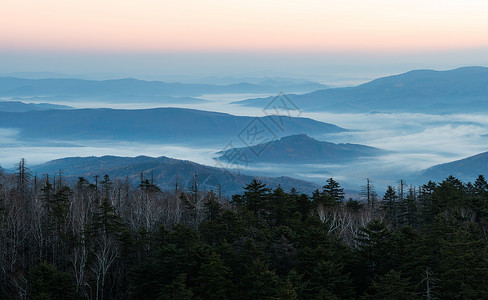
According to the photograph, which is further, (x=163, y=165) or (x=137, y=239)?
(x=163, y=165)

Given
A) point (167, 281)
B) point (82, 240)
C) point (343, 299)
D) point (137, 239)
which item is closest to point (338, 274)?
point (343, 299)

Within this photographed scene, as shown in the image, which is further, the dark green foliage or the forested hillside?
the dark green foliage

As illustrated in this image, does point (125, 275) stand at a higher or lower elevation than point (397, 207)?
lower

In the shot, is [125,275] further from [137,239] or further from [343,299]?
[343,299]

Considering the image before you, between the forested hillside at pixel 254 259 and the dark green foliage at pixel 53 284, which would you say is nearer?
the forested hillside at pixel 254 259

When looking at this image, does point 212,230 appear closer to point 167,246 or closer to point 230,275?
point 167,246

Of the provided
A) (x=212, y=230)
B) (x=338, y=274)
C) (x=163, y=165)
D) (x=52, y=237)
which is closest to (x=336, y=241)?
(x=338, y=274)

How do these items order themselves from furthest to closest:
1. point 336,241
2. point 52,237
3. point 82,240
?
point 52,237 → point 82,240 → point 336,241

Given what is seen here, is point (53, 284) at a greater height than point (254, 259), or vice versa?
point (254, 259)

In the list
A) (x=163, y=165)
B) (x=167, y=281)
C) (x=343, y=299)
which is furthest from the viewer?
(x=163, y=165)
